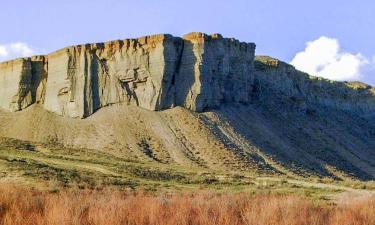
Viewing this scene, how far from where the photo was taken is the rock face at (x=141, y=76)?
58688 millimetres

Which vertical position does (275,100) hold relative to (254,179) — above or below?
above

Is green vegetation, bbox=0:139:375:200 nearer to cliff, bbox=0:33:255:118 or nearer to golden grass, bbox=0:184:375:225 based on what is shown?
golden grass, bbox=0:184:375:225

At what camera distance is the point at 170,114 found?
56.9 meters

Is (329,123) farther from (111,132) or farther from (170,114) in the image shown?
(111,132)

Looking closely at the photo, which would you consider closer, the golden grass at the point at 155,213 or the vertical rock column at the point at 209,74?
the golden grass at the point at 155,213

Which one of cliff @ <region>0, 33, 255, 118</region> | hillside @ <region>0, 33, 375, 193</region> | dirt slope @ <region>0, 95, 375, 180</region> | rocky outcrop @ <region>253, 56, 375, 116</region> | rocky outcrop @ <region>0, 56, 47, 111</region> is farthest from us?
rocky outcrop @ <region>253, 56, 375, 116</region>

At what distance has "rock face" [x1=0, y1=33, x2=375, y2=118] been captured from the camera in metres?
58.7

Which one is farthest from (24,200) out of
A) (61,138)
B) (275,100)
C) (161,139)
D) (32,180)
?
(275,100)

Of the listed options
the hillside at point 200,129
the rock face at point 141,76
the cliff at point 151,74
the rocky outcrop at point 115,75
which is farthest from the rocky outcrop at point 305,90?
the rocky outcrop at point 115,75

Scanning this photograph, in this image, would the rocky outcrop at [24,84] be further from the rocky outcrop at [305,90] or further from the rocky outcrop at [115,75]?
the rocky outcrop at [305,90]

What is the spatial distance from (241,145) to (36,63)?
28.5m

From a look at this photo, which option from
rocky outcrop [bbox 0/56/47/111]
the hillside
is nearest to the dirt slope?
the hillside

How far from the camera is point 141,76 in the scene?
59625 millimetres

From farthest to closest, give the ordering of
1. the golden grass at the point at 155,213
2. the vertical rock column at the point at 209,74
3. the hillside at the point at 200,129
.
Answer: the vertical rock column at the point at 209,74 → the hillside at the point at 200,129 → the golden grass at the point at 155,213
